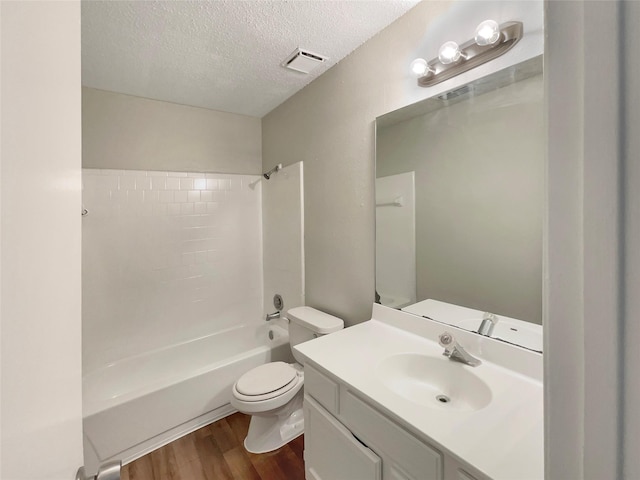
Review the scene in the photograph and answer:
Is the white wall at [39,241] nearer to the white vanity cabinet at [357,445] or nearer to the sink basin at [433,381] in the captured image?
the white vanity cabinet at [357,445]

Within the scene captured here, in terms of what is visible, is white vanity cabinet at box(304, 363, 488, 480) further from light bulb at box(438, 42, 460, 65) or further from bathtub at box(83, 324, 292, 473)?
light bulb at box(438, 42, 460, 65)

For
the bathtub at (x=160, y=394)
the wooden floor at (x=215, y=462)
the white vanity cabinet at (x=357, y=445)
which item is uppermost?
the white vanity cabinet at (x=357, y=445)

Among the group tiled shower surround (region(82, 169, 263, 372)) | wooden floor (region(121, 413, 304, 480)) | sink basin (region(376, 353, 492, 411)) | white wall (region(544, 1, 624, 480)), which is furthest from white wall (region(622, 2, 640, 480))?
tiled shower surround (region(82, 169, 263, 372))

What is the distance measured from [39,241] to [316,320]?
1.58 metres

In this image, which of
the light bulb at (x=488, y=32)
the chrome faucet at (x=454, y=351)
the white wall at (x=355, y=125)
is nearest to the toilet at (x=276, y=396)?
the white wall at (x=355, y=125)

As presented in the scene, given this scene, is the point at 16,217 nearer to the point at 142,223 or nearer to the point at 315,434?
the point at 315,434

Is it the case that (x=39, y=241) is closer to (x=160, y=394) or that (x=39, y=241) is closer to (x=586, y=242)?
(x=586, y=242)

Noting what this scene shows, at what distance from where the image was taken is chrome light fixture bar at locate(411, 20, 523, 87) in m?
1.05

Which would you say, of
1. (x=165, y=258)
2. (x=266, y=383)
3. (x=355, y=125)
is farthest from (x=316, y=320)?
(x=165, y=258)

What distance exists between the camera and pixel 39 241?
0.37m

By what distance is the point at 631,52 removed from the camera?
24cm

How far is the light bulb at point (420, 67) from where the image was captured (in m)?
1.28

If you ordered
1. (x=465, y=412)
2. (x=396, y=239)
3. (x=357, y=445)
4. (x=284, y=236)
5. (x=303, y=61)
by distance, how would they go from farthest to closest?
1. (x=284, y=236)
2. (x=303, y=61)
3. (x=396, y=239)
4. (x=357, y=445)
5. (x=465, y=412)

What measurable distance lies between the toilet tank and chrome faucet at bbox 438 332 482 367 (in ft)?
2.30
